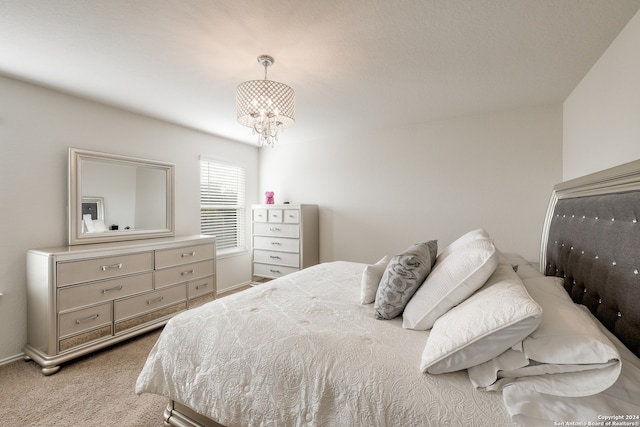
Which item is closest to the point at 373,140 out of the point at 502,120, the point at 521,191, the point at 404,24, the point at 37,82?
the point at 502,120

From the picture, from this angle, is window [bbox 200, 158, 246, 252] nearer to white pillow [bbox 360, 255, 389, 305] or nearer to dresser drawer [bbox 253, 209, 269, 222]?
dresser drawer [bbox 253, 209, 269, 222]

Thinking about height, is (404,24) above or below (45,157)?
above

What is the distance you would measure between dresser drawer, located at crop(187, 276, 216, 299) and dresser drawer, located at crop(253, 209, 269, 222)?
1150 millimetres

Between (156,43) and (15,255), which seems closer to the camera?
(156,43)

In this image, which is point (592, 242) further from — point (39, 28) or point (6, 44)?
point (6, 44)

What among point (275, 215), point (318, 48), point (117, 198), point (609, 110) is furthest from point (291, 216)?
point (609, 110)

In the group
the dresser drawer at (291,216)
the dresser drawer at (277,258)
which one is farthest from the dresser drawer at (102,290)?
the dresser drawer at (291,216)

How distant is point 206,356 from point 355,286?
1073 mm

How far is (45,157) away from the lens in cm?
240

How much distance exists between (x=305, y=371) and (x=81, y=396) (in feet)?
5.96

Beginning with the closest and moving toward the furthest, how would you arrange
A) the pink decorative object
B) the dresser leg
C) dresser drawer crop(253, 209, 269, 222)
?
1. the dresser leg
2. dresser drawer crop(253, 209, 269, 222)
3. the pink decorative object

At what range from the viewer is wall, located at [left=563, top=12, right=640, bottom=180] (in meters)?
1.51

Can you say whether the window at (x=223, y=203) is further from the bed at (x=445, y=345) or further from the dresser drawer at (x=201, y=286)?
the bed at (x=445, y=345)

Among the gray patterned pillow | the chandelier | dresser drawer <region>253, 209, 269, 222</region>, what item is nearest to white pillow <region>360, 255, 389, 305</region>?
the gray patterned pillow
